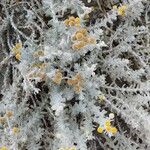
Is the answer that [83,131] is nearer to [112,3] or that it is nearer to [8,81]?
[8,81]

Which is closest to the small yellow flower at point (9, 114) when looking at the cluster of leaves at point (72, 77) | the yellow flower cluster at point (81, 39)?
the cluster of leaves at point (72, 77)

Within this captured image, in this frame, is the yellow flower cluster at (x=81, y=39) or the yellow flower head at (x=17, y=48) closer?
the yellow flower cluster at (x=81, y=39)

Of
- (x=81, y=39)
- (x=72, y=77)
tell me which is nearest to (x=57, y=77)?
(x=72, y=77)

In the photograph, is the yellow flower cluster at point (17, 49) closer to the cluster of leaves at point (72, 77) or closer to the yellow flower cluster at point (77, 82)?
the cluster of leaves at point (72, 77)

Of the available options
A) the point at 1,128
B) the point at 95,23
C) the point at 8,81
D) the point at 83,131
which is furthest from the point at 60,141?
the point at 95,23

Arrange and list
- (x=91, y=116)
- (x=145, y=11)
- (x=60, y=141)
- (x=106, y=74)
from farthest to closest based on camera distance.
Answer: (x=145, y=11) → (x=106, y=74) → (x=91, y=116) → (x=60, y=141)

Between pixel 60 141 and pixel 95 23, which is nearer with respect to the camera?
pixel 60 141

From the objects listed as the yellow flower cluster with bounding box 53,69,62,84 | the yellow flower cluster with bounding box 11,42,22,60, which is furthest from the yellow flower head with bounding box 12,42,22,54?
the yellow flower cluster with bounding box 53,69,62,84
